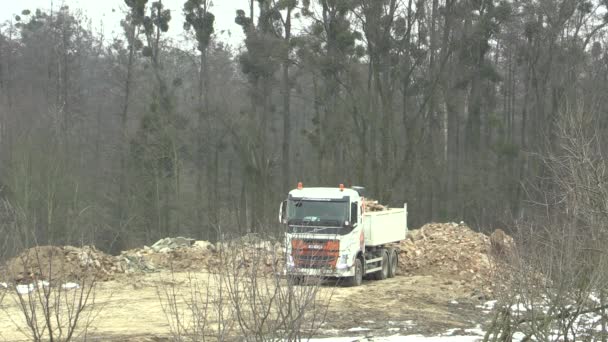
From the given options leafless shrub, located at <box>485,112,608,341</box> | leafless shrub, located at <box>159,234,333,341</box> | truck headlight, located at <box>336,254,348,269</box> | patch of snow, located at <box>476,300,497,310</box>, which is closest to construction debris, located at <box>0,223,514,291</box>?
patch of snow, located at <box>476,300,497,310</box>

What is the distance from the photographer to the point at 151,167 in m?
43.8

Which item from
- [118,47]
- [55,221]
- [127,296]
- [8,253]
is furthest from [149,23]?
[8,253]

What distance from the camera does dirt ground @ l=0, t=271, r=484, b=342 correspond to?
53.2ft

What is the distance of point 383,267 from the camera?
86.1 feet

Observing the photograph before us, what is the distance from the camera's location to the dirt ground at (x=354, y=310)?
1622cm

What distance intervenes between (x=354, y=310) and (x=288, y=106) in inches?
1114

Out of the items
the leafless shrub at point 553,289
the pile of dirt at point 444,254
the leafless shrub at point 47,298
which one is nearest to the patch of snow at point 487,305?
the pile of dirt at point 444,254

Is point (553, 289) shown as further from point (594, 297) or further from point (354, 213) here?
point (354, 213)

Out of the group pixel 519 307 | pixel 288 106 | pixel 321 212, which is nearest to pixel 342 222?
pixel 321 212

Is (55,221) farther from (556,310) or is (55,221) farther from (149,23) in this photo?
(556,310)

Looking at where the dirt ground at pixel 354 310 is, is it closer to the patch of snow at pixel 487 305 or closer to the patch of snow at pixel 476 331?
the patch of snow at pixel 487 305

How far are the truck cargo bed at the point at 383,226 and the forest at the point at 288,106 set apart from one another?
43.2 ft

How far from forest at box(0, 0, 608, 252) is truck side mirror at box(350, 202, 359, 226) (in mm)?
17192

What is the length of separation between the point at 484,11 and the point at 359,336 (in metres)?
32.6
